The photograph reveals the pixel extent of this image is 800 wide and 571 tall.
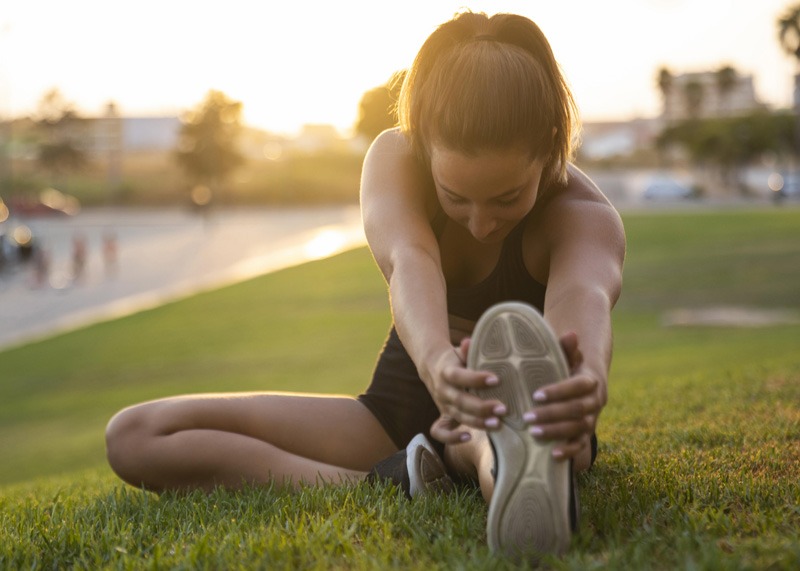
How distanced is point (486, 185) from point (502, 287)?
0.60m

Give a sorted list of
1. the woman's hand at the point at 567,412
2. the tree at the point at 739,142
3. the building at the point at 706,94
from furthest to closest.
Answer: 1. the building at the point at 706,94
2. the tree at the point at 739,142
3. the woman's hand at the point at 567,412

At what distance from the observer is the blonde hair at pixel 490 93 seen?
7.44 ft

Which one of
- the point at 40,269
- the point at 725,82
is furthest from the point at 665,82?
the point at 40,269

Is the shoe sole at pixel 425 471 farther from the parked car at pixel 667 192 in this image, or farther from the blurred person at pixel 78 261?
the parked car at pixel 667 192

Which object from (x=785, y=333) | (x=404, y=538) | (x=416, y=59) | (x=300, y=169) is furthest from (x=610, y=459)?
(x=300, y=169)

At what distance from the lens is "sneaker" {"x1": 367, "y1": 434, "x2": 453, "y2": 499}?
101 inches

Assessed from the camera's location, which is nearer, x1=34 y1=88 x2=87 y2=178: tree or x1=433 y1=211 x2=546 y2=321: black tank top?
x1=433 y1=211 x2=546 y2=321: black tank top

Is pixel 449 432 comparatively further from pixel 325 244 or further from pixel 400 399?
pixel 325 244

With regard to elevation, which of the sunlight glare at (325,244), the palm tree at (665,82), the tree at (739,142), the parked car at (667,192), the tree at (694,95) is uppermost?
the palm tree at (665,82)

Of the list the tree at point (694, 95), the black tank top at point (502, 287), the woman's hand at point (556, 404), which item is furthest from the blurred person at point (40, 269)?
the tree at point (694, 95)

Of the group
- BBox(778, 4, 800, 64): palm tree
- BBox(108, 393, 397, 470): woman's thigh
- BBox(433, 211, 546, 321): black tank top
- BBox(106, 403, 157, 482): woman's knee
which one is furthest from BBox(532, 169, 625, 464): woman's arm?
BBox(778, 4, 800, 64): palm tree

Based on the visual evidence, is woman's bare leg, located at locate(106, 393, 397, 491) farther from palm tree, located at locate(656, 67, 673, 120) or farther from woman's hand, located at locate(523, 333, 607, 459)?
palm tree, located at locate(656, 67, 673, 120)

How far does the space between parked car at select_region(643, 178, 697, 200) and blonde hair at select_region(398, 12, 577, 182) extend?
55283 millimetres

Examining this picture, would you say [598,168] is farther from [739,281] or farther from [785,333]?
[785,333]
